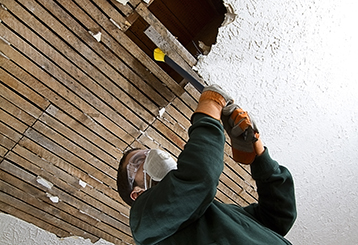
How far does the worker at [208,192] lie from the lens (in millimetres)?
864

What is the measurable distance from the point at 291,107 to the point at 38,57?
132 centimetres

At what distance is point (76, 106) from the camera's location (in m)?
1.32

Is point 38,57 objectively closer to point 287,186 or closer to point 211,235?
point 211,235

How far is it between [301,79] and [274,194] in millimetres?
782

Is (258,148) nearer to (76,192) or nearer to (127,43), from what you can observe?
(127,43)

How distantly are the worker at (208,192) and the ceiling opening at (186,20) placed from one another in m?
0.85

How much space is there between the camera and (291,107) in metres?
1.75

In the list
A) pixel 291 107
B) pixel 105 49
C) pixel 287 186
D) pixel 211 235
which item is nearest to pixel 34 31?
pixel 105 49

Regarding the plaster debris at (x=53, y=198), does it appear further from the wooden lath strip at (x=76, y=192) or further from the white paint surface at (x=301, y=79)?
the white paint surface at (x=301, y=79)

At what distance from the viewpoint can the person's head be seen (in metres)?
1.18

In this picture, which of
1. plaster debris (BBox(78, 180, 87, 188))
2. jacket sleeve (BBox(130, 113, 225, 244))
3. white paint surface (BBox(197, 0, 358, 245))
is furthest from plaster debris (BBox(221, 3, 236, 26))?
plaster debris (BBox(78, 180, 87, 188))

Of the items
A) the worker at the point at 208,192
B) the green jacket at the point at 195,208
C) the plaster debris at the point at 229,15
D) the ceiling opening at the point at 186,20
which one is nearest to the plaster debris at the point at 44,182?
the worker at the point at 208,192

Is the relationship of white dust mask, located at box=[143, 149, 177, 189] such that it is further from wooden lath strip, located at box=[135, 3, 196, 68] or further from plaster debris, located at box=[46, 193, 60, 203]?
plaster debris, located at box=[46, 193, 60, 203]

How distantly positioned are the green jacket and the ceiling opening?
3.40 ft
